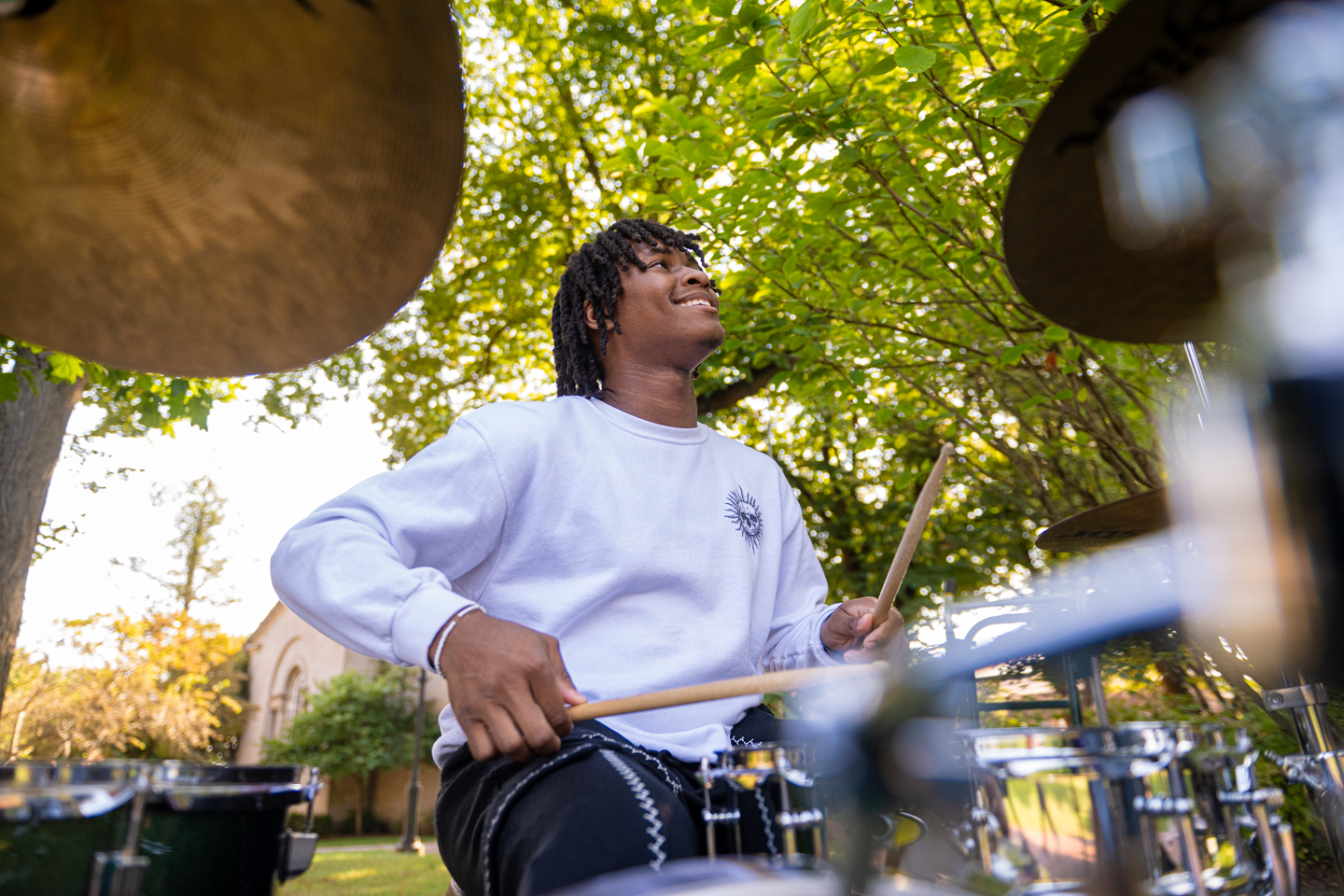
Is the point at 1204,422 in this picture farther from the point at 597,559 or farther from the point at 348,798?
the point at 348,798

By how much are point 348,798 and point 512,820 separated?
2451 centimetres

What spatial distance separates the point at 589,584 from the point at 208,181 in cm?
91

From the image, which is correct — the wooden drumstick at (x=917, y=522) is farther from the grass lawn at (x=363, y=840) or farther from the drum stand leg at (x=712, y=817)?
the grass lawn at (x=363, y=840)

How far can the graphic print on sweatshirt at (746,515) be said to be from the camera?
6.49 feet

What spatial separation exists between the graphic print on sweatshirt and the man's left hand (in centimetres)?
25

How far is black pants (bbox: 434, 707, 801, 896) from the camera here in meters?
1.14

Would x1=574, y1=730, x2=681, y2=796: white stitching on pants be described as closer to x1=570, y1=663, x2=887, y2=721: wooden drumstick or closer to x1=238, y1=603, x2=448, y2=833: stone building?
x1=570, y1=663, x2=887, y2=721: wooden drumstick

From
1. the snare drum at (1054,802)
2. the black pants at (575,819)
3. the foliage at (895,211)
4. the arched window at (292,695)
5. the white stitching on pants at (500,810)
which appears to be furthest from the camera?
the arched window at (292,695)

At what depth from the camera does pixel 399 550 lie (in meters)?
1.50

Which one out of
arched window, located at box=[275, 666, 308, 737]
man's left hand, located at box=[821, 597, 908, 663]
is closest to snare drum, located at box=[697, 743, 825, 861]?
man's left hand, located at box=[821, 597, 908, 663]

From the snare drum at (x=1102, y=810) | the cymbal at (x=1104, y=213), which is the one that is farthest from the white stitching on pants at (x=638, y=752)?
the cymbal at (x=1104, y=213)

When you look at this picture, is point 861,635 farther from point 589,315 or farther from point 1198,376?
point 589,315

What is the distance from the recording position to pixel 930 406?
18.0 feet

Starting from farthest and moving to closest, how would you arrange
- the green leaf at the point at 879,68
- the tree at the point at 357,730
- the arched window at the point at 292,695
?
the arched window at the point at 292,695 < the tree at the point at 357,730 < the green leaf at the point at 879,68
